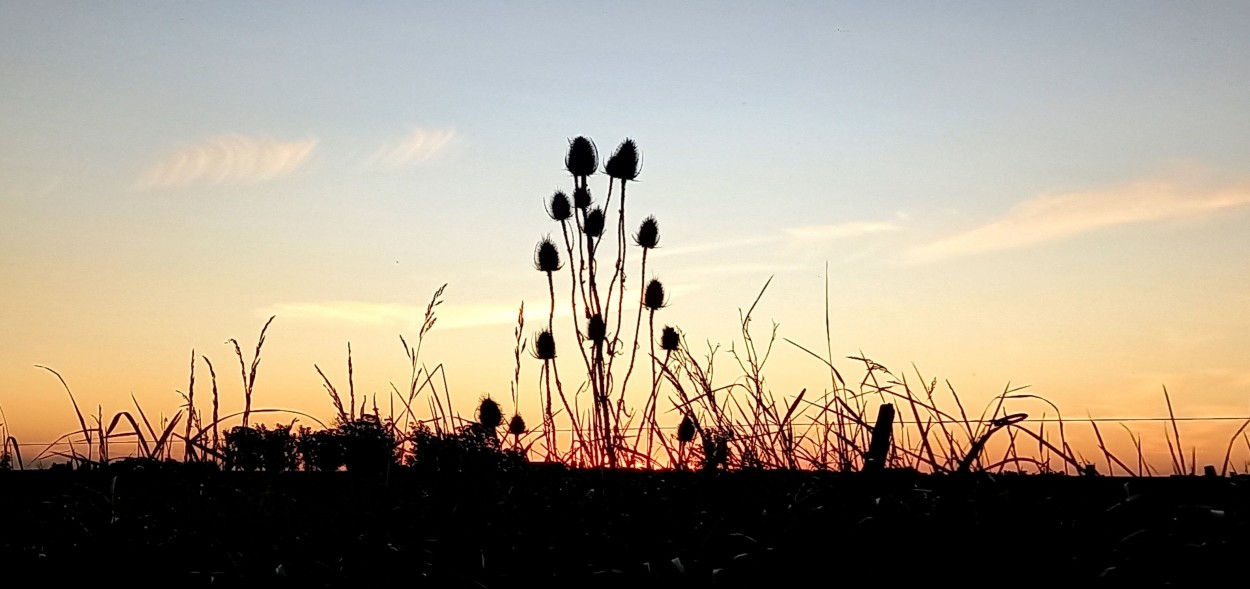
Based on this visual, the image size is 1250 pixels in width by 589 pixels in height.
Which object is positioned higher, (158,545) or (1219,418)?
(1219,418)

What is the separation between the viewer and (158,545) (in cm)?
351

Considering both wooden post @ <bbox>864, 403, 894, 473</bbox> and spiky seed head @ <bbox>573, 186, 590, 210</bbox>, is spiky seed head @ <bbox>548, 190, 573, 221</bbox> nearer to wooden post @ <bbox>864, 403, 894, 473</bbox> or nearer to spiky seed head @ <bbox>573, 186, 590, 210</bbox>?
spiky seed head @ <bbox>573, 186, 590, 210</bbox>

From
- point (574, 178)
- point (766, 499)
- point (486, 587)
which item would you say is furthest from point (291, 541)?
point (574, 178)

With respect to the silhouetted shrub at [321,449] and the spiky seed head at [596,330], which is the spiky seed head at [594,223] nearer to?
the spiky seed head at [596,330]

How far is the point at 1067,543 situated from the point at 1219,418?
1.80m

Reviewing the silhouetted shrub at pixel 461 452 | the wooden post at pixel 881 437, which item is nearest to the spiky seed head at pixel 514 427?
the silhouetted shrub at pixel 461 452

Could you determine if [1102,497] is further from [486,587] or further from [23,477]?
[23,477]

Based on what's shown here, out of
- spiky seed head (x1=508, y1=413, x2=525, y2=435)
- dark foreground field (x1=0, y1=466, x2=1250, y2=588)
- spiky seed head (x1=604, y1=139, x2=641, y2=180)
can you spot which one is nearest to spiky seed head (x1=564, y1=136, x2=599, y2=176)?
spiky seed head (x1=604, y1=139, x2=641, y2=180)

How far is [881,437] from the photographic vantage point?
3.64m

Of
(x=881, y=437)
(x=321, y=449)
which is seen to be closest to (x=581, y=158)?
(x=321, y=449)

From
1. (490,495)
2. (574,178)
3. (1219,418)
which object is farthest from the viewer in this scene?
(574,178)

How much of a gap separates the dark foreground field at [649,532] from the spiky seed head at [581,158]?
13.7 ft

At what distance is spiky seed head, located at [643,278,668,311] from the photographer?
28.8 feet

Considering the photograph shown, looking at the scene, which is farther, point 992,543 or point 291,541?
point 291,541
